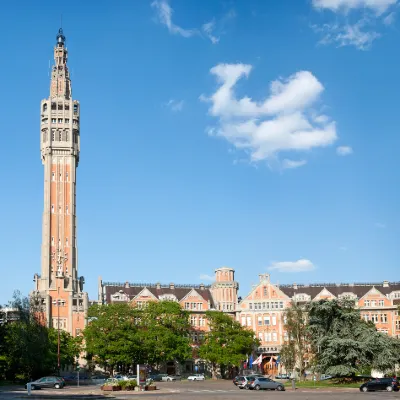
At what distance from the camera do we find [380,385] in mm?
66250

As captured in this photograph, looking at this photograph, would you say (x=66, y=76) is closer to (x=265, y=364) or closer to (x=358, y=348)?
(x=265, y=364)

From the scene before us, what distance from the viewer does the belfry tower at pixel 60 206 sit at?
131 metres

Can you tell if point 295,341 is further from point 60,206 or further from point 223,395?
point 60,206

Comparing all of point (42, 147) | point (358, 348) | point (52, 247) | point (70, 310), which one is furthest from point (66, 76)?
point (358, 348)

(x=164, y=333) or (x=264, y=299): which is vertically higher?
(x=264, y=299)

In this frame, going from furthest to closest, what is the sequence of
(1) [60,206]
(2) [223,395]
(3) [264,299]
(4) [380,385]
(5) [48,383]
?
(1) [60,206], (3) [264,299], (5) [48,383], (4) [380,385], (2) [223,395]

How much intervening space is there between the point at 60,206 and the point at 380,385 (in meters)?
92.8

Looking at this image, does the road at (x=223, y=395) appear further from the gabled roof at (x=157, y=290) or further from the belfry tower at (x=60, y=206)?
the gabled roof at (x=157, y=290)

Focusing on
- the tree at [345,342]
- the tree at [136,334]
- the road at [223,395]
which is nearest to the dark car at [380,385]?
the road at [223,395]

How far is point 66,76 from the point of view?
15762 cm

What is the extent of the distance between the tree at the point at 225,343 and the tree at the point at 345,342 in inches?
1247

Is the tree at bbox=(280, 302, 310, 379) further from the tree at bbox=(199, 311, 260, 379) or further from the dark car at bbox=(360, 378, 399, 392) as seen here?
the dark car at bbox=(360, 378, 399, 392)

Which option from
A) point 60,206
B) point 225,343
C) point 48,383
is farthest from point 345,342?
point 60,206

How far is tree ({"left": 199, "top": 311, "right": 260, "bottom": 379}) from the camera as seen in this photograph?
113 metres
